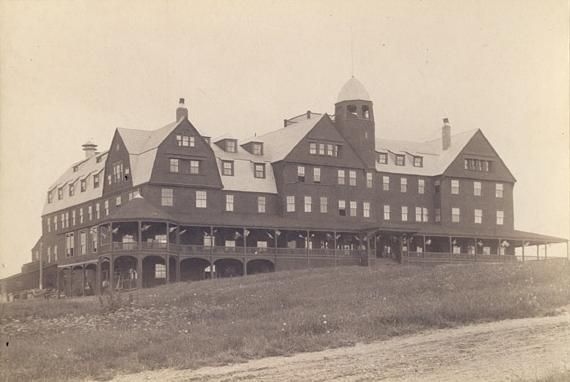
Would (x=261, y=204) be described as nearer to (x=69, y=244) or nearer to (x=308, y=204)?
(x=308, y=204)

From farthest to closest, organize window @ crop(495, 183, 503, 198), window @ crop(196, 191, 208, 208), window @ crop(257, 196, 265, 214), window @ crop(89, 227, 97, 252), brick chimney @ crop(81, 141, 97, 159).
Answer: brick chimney @ crop(81, 141, 97, 159) → window @ crop(495, 183, 503, 198) → window @ crop(257, 196, 265, 214) → window @ crop(89, 227, 97, 252) → window @ crop(196, 191, 208, 208)

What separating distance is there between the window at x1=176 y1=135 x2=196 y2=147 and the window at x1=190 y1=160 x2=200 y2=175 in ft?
3.86

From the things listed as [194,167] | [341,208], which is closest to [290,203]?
[341,208]

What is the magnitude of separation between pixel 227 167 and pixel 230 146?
2413mm

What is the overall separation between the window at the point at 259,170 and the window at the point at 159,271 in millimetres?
10886

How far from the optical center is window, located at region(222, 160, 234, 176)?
198 ft

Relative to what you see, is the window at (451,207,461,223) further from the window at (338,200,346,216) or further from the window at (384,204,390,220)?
the window at (338,200,346,216)

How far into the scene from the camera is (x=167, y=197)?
184ft

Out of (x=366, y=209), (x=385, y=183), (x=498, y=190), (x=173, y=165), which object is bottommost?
(x=366, y=209)

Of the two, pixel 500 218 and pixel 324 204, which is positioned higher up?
pixel 324 204

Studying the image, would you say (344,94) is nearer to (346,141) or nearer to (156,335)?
(346,141)

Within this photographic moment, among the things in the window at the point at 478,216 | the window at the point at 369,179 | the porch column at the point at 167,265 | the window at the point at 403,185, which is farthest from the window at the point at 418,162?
the porch column at the point at 167,265

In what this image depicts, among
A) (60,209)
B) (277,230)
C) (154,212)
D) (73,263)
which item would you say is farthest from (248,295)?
(60,209)

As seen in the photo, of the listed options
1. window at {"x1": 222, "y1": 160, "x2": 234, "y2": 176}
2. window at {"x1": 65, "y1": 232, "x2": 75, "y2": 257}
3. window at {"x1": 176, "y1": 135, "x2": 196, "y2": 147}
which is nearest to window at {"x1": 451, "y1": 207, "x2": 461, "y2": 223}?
window at {"x1": 222, "y1": 160, "x2": 234, "y2": 176}
